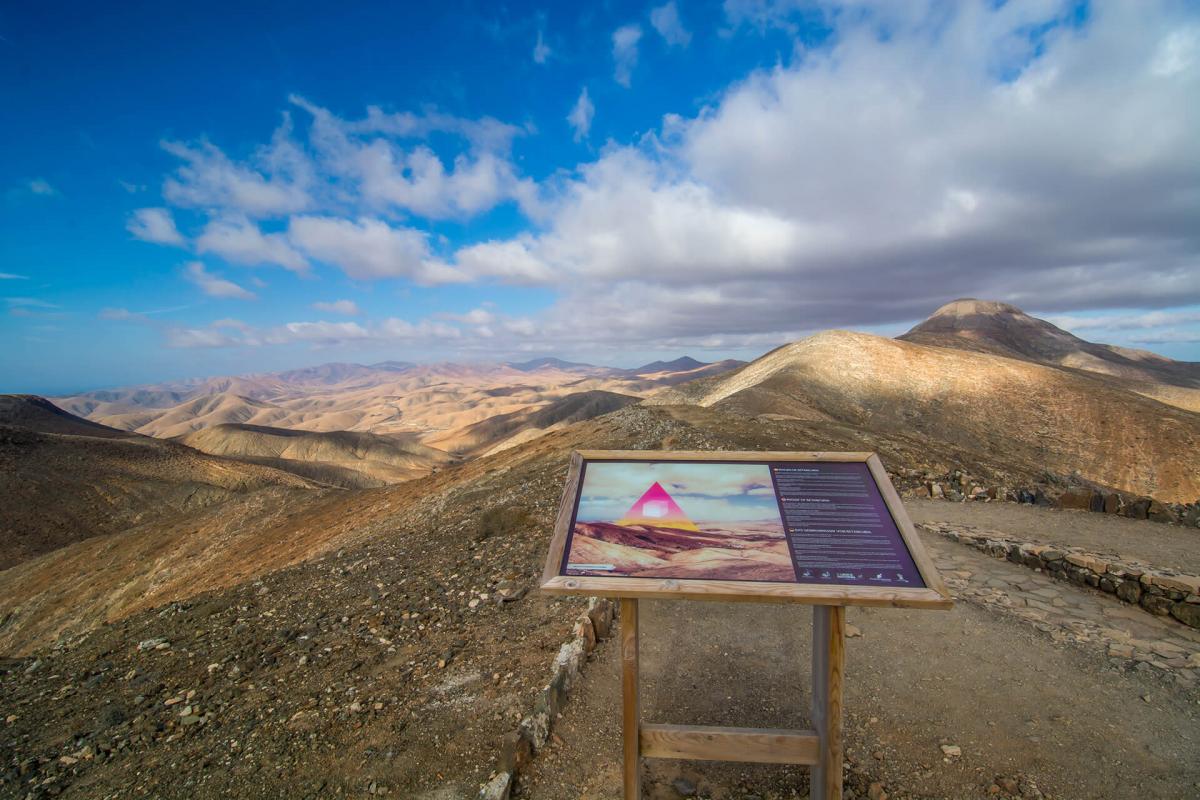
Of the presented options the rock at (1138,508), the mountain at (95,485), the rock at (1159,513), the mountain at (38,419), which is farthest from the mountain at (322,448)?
the rock at (1159,513)

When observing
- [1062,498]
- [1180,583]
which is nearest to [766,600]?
[1180,583]

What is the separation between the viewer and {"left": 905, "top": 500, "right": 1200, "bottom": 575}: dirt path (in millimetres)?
8938

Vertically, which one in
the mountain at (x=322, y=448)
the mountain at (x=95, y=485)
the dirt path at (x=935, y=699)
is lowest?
the mountain at (x=322, y=448)

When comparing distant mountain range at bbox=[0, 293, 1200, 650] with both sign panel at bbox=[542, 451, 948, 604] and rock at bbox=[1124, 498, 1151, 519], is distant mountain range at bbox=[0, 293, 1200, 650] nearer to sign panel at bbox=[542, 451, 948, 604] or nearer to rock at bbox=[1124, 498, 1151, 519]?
rock at bbox=[1124, 498, 1151, 519]

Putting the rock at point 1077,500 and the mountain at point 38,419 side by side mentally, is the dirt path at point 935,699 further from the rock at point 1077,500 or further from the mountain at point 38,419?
the mountain at point 38,419

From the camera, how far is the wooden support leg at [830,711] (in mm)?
3668

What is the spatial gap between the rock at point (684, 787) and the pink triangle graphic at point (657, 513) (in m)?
2.30

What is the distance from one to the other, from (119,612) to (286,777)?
17879 millimetres

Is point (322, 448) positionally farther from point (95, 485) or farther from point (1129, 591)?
point (1129, 591)

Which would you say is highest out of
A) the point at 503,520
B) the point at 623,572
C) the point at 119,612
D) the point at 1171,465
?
the point at 623,572

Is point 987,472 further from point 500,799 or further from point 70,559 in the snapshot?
point 70,559

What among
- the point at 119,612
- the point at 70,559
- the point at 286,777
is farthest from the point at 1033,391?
the point at 70,559

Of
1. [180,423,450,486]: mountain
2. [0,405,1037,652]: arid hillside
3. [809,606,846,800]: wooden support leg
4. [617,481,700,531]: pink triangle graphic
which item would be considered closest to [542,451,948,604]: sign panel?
[617,481,700,531]: pink triangle graphic

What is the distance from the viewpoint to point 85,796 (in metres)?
4.52
